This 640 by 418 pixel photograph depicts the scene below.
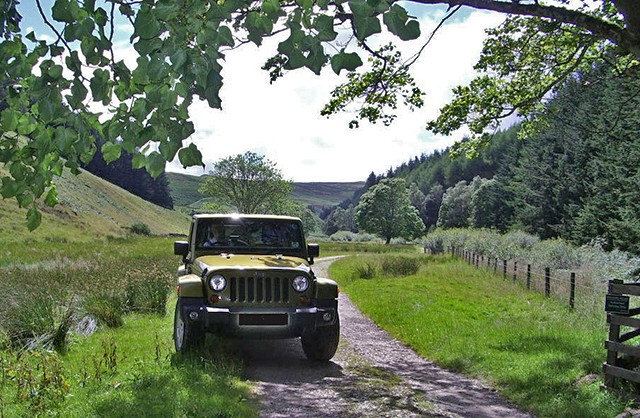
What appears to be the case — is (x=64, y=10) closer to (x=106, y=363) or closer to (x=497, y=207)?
(x=106, y=363)

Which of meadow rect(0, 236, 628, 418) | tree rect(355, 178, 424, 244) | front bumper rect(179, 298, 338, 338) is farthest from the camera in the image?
tree rect(355, 178, 424, 244)

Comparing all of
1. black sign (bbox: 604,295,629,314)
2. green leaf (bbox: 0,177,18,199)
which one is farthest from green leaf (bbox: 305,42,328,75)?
black sign (bbox: 604,295,629,314)

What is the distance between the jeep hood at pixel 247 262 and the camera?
25.5 ft

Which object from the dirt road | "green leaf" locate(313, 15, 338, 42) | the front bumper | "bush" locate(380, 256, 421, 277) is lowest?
"bush" locate(380, 256, 421, 277)

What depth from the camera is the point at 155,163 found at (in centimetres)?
264

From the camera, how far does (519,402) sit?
268 inches

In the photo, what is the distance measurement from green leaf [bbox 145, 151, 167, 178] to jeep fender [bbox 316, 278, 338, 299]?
564cm

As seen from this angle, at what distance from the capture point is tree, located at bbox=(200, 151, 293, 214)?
7244 centimetres

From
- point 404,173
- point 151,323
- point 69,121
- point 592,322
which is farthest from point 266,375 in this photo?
point 404,173

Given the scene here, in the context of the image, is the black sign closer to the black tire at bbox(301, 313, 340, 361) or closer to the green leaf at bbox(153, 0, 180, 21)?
the black tire at bbox(301, 313, 340, 361)

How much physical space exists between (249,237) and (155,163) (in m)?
6.71

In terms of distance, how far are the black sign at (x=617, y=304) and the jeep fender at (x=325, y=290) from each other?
12.1 feet

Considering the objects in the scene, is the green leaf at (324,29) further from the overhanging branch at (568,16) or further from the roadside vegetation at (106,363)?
the roadside vegetation at (106,363)

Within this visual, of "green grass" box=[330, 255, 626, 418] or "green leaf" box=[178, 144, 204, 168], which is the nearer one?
"green leaf" box=[178, 144, 204, 168]
